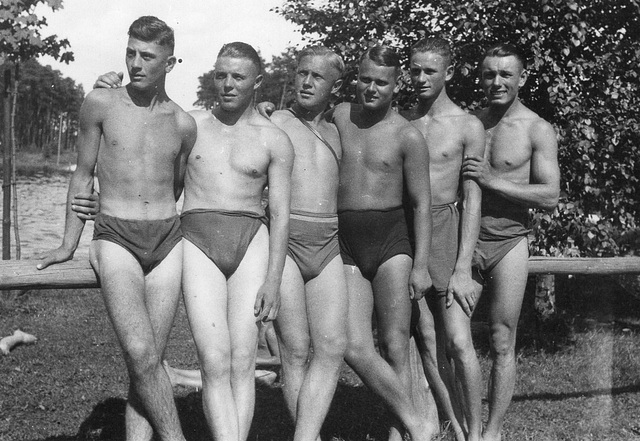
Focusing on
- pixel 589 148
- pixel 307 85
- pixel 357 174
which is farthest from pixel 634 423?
pixel 307 85

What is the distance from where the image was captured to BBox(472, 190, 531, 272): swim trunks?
181 inches

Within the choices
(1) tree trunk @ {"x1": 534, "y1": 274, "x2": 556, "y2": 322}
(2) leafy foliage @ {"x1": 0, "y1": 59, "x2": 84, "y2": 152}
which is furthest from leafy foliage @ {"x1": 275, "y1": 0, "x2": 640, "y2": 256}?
(2) leafy foliage @ {"x1": 0, "y1": 59, "x2": 84, "y2": 152}

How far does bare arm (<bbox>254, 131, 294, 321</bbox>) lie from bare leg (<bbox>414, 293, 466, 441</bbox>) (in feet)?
4.15

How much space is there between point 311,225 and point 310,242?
94 mm

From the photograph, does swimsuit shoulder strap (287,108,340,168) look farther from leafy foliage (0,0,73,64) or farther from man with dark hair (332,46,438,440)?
leafy foliage (0,0,73,64)

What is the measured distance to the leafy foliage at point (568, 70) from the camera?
6.51 meters

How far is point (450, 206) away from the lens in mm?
4523

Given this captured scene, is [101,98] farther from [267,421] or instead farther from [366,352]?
[267,421]

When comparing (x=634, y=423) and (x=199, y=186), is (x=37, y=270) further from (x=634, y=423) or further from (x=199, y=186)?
(x=634, y=423)

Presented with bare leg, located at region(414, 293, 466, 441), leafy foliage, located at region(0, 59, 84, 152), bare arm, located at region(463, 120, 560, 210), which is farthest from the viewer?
leafy foliage, located at region(0, 59, 84, 152)

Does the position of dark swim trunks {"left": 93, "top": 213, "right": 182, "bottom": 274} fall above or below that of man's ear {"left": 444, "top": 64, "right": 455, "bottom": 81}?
below

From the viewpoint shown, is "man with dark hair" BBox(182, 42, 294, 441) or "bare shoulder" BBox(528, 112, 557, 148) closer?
"man with dark hair" BBox(182, 42, 294, 441)

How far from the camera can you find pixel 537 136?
4566 mm

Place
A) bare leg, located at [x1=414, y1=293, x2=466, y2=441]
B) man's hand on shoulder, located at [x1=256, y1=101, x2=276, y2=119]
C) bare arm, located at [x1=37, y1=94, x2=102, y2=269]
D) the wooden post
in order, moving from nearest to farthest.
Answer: bare arm, located at [x1=37, y1=94, x2=102, y2=269] < man's hand on shoulder, located at [x1=256, y1=101, x2=276, y2=119] < bare leg, located at [x1=414, y1=293, x2=466, y2=441] < the wooden post
